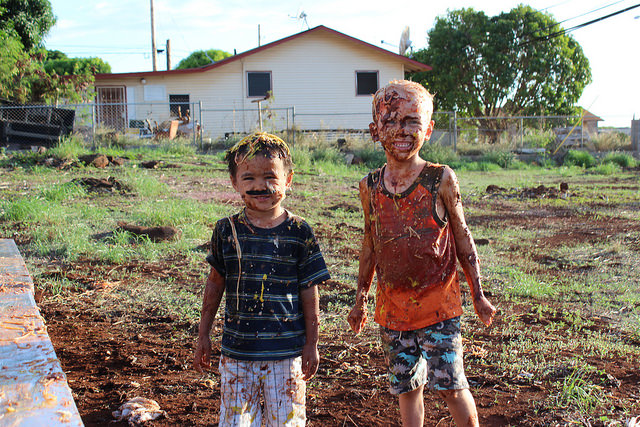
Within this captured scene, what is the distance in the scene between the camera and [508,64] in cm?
2780

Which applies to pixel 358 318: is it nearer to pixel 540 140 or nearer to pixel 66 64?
pixel 540 140

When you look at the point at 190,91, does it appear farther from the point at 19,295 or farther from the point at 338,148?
the point at 19,295

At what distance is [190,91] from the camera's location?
81.1 ft

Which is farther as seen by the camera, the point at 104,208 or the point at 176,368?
the point at 104,208

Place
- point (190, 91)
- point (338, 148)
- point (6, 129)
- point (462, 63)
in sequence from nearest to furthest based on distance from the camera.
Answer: point (6, 129) → point (338, 148) → point (190, 91) → point (462, 63)

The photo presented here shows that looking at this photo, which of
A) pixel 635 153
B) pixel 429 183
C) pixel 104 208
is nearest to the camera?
pixel 429 183

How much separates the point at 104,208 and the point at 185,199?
4.45 feet

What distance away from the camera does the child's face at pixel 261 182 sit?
220 centimetres

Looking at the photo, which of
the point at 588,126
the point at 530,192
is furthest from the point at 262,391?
the point at 588,126

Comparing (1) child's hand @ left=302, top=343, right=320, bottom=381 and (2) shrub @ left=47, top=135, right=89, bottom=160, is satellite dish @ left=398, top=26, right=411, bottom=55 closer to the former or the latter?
(2) shrub @ left=47, top=135, right=89, bottom=160

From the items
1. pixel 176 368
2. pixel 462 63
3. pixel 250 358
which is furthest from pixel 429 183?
pixel 462 63

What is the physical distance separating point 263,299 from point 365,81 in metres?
24.3

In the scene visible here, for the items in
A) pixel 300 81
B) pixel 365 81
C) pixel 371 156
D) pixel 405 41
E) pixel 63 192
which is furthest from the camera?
pixel 405 41

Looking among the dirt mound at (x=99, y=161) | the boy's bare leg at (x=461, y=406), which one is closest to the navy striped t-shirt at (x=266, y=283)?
the boy's bare leg at (x=461, y=406)
